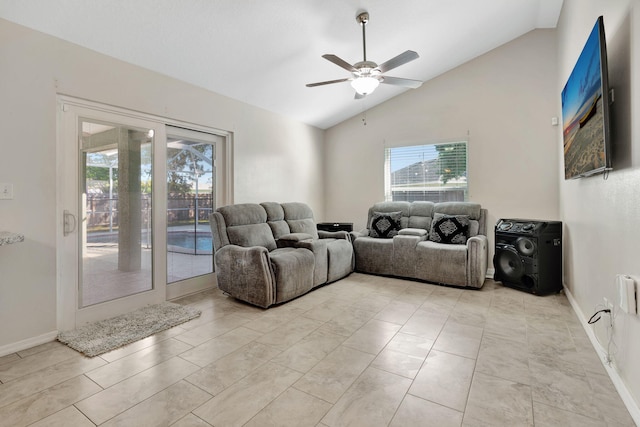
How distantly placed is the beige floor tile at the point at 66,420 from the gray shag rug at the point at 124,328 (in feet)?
2.26

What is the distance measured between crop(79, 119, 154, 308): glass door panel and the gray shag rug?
0.27m

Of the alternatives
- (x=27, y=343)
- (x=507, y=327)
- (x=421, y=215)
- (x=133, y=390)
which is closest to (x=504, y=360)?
(x=507, y=327)

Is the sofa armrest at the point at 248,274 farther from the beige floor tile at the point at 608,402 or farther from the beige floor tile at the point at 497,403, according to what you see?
the beige floor tile at the point at 608,402

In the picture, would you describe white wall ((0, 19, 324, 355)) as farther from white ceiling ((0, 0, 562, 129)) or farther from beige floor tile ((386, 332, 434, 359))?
beige floor tile ((386, 332, 434, 359))

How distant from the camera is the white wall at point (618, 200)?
163cm

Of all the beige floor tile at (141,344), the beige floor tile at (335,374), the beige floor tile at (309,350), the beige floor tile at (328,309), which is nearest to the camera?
the beige floor tile at (335,374)

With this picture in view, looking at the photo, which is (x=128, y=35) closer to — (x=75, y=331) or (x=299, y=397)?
(x=75, y=331)

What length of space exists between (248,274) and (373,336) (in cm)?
145

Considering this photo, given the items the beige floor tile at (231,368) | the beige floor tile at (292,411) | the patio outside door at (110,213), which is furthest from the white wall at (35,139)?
the beige floor tile at (292,411)

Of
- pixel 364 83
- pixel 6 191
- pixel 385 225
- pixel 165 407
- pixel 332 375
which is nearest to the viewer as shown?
pixel 165 407

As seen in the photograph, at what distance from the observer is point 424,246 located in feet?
13.6

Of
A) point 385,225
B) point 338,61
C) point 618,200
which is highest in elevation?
point 338,61

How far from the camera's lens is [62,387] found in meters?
1.93

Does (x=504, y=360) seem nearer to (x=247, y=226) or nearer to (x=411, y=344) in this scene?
(x=411, y=344)
